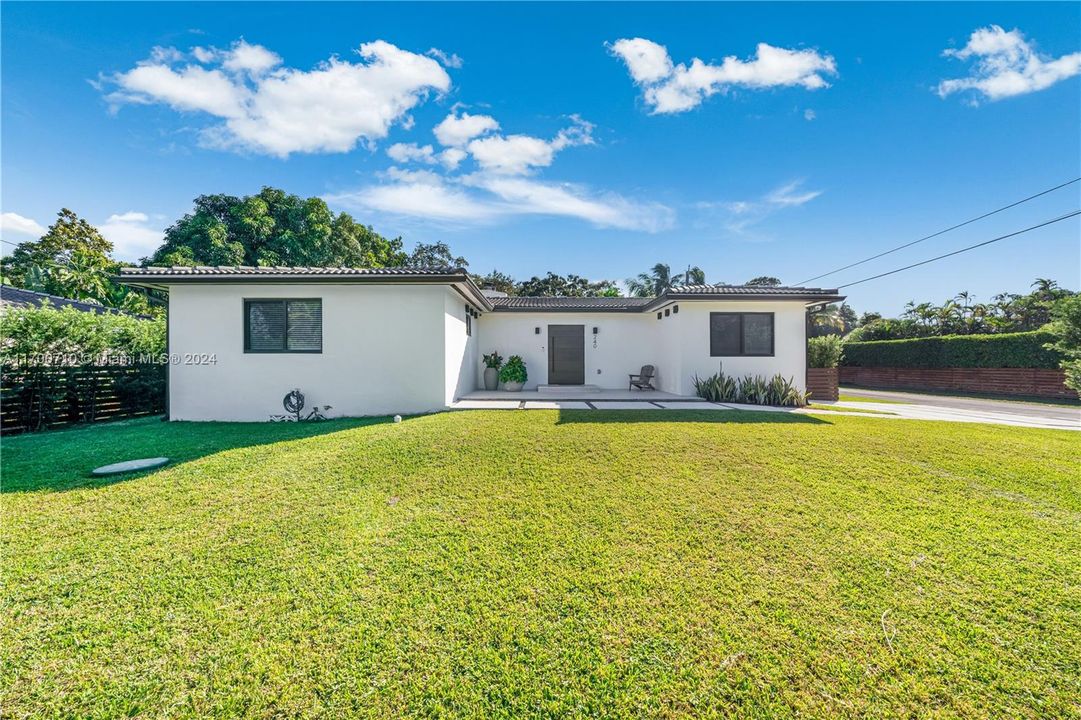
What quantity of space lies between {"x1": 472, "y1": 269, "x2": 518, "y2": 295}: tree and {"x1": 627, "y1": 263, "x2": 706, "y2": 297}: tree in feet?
35.9

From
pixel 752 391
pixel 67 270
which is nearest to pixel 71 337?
pixel 67 270

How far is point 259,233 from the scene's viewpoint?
21.6 meters

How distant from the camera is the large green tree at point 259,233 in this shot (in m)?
20.1

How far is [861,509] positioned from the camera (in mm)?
4082

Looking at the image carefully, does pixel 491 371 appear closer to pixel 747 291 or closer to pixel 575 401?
pixel 575 401

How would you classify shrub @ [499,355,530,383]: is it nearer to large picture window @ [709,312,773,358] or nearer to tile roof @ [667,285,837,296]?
tile roof @ [667,285,837,296]

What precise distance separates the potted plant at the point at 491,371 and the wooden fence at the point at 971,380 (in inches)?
837

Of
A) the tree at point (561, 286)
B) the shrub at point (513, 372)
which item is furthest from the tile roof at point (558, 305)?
the tree at point (561, 286)

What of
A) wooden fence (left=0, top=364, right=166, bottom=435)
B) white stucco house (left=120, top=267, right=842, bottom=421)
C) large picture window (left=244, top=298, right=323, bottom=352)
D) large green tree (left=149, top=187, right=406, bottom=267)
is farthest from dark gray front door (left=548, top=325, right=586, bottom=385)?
large green tree (left=149, top=187, right=406, bottom=267)

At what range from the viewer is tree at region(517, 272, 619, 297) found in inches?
1414

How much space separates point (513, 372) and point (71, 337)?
32.4ft

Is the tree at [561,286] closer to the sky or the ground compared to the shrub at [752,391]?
closer to the sky

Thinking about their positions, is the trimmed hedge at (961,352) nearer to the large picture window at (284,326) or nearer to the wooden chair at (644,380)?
the wooden chair at (644,380)

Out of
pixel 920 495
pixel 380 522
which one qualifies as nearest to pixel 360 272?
pixel 380 522
